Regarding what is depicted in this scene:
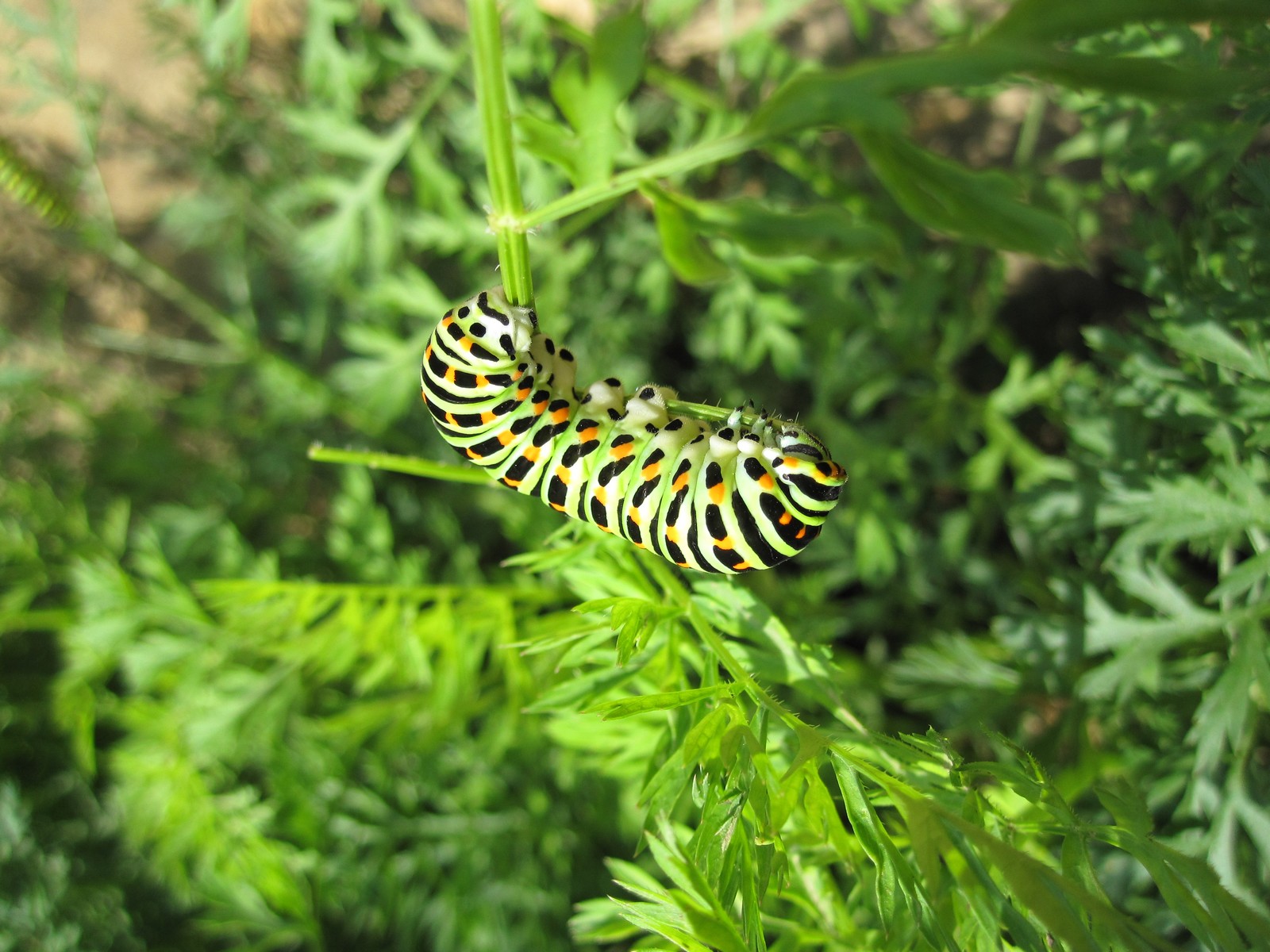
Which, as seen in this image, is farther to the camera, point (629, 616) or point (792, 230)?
point (629, 616)

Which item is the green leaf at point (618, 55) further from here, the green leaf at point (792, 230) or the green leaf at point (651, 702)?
the green leaf at point (651, 702)

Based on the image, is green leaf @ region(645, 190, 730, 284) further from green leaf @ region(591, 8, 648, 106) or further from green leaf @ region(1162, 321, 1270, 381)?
green leaf @ region(1162, 321, 1270, 381)

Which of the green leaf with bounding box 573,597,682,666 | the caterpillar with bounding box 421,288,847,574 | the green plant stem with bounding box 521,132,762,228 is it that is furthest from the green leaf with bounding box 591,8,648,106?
the green leaf with bounding box 573,597,682,666

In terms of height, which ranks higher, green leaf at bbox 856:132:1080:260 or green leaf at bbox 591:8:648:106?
green leaf at bbox 591:8:648:106

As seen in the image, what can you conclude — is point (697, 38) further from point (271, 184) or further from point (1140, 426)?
point (1140, 426)

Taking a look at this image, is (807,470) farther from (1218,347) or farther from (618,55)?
(1218,347)

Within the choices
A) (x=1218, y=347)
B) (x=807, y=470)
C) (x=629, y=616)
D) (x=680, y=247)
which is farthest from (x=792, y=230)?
(x=1218, y=347)
